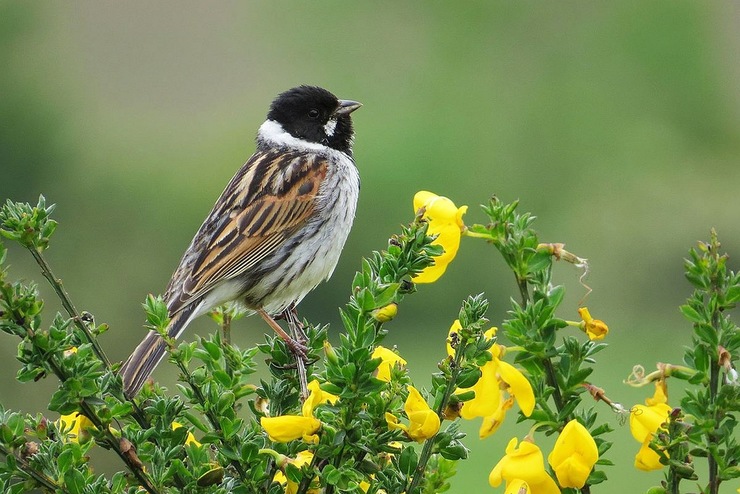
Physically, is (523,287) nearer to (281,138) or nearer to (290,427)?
(290,427)

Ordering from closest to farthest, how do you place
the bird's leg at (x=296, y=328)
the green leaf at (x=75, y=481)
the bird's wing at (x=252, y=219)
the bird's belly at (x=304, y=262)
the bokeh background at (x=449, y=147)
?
the green leaf at (x=75, y=481) → the bird's leg at (x=296, y=328) → the bird's wing at (x=252, y=219) → the bird's belly at (x=304, y=262) → the bokeh background at (x=449, y=147)

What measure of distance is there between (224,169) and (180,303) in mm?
14432

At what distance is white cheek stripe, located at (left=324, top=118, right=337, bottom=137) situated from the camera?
313 centimetres

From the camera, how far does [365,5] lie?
72.9ft

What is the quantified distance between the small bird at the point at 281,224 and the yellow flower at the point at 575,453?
134 centimetres

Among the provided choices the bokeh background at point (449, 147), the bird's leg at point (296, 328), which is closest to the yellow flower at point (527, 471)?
the bird's leg at point (296, 328)

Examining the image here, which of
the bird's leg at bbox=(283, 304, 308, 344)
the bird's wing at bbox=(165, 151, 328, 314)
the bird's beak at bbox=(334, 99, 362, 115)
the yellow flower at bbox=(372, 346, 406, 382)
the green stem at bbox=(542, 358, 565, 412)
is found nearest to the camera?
the green stem at bbox=(542, 358, 565, 412)

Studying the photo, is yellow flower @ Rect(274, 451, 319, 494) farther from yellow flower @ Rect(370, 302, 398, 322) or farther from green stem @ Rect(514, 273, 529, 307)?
green stem @ Rect(514, 273, 529, 307)

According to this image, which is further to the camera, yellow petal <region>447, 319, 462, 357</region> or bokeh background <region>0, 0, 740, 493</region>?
bokeh background <region>0, 0, 740, 493</region>

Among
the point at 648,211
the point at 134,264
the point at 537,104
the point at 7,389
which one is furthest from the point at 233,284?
the point at 537,104

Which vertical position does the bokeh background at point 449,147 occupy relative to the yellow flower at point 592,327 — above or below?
above

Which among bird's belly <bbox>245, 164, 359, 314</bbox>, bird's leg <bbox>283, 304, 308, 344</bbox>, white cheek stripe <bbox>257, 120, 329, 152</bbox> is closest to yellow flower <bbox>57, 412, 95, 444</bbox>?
bird's leg <bbox>283, 304, 308, 344</bbox>

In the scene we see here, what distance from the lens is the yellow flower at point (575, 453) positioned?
1289 mm

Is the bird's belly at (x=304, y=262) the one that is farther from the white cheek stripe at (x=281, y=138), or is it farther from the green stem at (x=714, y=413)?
the green stem at (x=714, y=413)
